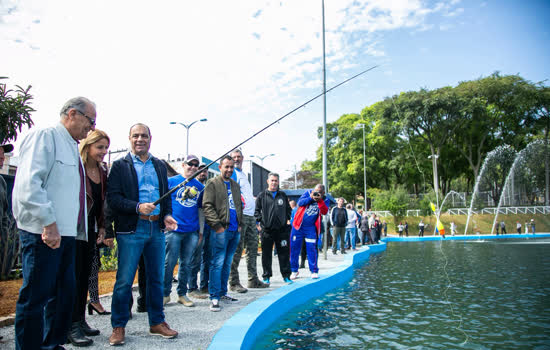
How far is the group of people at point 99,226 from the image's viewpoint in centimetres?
238

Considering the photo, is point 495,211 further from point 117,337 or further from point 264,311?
point 117,337

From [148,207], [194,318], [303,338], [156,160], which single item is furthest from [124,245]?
[303,338]

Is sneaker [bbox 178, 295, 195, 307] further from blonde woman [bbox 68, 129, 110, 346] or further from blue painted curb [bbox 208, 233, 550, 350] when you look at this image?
blonde woman [bbox 68, 129, 110, 346]

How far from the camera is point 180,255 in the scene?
5.04 m

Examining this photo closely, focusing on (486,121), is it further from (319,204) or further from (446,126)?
→ (319,204)

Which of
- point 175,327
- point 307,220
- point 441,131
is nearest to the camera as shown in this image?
point 175,327

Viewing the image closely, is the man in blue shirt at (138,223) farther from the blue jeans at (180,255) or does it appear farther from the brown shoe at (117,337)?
the blue jeans at (180,255)

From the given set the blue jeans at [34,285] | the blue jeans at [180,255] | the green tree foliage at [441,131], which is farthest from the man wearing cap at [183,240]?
the green tree foliage at [441,131]

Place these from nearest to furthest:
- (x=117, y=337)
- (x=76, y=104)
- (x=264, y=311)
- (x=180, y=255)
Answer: (x=76, y=104)
(x=117, y=337)
(x=264, y=311)
(x=180, y=255)

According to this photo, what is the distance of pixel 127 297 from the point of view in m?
3.26

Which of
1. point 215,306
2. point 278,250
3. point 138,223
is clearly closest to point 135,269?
point 138,223

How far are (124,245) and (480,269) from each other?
356 inches

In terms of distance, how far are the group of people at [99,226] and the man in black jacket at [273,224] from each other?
0.47 m

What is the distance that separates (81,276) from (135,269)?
604 millimetres
